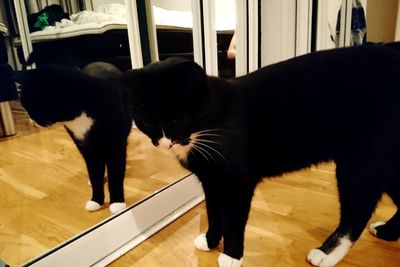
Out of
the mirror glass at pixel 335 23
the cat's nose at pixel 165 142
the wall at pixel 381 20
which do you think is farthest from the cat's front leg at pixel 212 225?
the wall at pixel 381 20

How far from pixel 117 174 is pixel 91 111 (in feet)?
0.85

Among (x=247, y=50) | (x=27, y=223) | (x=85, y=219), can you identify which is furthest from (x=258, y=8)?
(x=27, y=223)

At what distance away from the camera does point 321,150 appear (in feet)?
2.79

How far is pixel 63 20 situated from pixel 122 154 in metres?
0.45

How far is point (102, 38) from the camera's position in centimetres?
93

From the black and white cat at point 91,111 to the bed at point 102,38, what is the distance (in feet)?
0.12

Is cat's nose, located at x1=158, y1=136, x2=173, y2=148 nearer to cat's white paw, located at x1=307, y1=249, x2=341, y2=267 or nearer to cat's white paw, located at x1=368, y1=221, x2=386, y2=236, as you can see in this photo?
cat's white paw, located at x1=307, y1=249, x2=341, y2=267

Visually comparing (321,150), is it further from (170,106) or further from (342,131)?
(170,106)

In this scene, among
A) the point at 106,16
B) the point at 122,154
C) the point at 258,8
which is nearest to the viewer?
the point at 106,16

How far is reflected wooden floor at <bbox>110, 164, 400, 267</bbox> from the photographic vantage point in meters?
0.93

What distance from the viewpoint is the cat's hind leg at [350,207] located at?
31.9 inches

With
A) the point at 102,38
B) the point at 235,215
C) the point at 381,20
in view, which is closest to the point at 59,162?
the point at 102,38

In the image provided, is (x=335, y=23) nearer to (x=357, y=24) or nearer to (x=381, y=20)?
(x=357, y=24)

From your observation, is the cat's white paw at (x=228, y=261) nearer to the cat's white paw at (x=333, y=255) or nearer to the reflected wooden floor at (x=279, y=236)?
the reflected wooden floor at (x=279, y=236)
